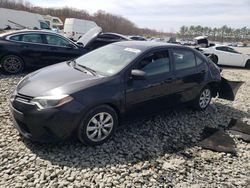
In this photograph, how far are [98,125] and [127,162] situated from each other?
2.31 ft

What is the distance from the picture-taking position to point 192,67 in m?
5.42

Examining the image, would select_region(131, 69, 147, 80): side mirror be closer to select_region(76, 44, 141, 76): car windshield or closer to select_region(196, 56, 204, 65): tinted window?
select_region(76, 44, 141, 76): car windshield

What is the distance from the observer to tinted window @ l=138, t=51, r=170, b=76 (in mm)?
4461

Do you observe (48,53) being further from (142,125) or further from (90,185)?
(90,185)

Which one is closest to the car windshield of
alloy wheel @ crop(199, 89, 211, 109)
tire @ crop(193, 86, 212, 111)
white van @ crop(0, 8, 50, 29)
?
tire @ crop(193, 86, 212, 111)

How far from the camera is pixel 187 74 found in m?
5.23

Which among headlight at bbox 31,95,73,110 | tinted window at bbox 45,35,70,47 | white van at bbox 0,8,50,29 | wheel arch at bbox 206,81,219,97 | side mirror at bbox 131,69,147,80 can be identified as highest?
white van at bbox 0,8,50,29

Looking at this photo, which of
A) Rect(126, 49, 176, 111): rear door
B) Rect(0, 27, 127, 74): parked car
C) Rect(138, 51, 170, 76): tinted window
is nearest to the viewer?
Rect(126, 49, 176, 111): rear door

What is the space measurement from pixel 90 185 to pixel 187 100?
3.07 meters

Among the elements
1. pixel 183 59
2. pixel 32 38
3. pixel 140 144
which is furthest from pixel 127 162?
pixel 32 38

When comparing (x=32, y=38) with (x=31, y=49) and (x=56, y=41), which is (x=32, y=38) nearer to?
(x=31, y=49)

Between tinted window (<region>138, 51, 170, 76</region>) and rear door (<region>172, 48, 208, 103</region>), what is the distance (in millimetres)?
253

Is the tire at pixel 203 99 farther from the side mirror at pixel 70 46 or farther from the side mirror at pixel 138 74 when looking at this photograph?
the side mirror at pixel 70 46

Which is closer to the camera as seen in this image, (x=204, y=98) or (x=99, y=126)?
(x=99, y=126)
